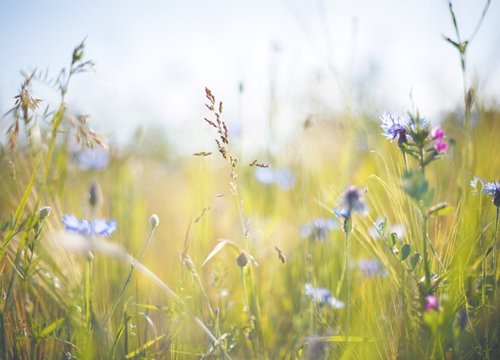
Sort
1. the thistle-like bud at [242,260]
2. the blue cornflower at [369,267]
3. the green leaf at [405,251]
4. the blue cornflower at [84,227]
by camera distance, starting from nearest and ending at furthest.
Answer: the green leaf at [405,251], the thistle-like bud at [242,260], the blue cornflower at [84,227], the blue cornflower at [369,267]

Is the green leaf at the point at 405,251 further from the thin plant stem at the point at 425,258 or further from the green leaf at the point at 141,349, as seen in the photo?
the green leaf at the point at 141,349

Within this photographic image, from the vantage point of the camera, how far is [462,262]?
0.84 metres

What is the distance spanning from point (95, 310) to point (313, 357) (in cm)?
47

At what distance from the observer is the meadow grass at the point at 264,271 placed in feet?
2.61

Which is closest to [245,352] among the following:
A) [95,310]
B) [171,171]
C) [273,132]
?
[95,310]

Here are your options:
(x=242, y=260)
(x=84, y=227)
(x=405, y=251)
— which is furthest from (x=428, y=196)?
(x=84, y=227)

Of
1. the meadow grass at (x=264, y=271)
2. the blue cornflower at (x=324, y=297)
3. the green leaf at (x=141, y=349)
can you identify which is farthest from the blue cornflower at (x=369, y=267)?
the green leaf at (x=141, y=349)

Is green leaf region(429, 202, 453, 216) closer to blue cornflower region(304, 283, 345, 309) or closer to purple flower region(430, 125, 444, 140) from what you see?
purple flower region(430, 125, 444, 140)

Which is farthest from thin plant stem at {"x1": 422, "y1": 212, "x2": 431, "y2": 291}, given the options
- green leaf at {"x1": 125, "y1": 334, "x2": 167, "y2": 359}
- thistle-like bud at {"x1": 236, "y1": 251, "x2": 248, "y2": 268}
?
green leaf at {"x1": 125, "y1": 334, "x2": 167, "y2": 359}

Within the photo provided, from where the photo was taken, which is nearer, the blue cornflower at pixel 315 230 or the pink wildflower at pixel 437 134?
the pink wildflower at pixel 437 134

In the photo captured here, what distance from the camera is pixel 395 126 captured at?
33.2 inches

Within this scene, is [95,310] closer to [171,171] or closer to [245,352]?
[245,352]

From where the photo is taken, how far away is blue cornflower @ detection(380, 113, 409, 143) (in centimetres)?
83

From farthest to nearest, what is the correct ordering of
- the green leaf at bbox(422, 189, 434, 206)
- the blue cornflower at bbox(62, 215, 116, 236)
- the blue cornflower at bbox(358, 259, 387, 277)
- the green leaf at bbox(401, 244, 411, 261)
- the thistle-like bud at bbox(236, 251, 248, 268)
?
1. the blue cornflower at bbox(358, 259, 387, 277)
2. the blue cornflower at bbox(62, 215, 116, 236)
3. the thistle-like bud at bbox(236, 251, 248, 268)
4. the green leaf at bbox(401, 244, 411, 261)
5. the green leaf at bbox(422, 189, 434, 206)
